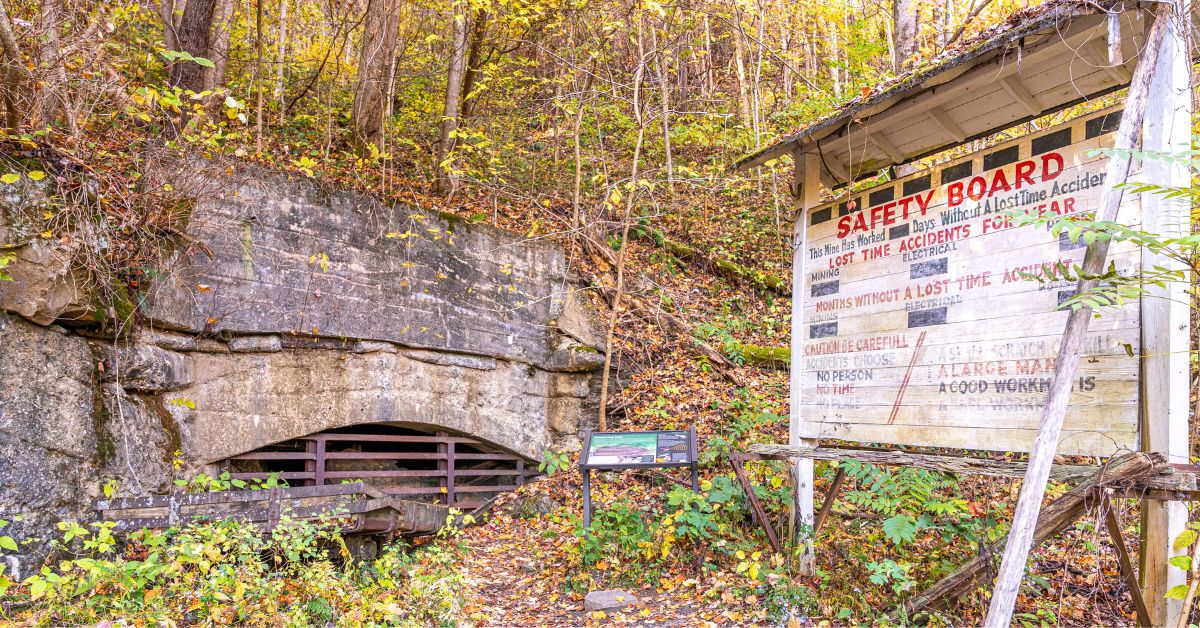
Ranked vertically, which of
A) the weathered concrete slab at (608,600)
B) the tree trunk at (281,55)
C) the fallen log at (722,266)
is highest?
the tree trunk at (281,55)

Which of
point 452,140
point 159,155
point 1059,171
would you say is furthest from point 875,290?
point 452,140

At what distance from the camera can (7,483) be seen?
17.3 ft

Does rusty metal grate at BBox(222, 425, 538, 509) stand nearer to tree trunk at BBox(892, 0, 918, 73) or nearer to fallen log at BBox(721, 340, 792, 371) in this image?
fallen log at BBox(721, 340, 792, 371)

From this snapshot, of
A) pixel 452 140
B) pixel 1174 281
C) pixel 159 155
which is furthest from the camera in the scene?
pixel 452 140

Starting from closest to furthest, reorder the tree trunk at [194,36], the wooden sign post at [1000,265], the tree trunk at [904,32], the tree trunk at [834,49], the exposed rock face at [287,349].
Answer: the wooden sign post at [1000,265] < the exposed rock face at [287,349] < the tree trunk at [904,32] < the tree trunk at [194,36] < the tree trunk at [834,49]

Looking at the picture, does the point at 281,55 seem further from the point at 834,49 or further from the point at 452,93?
the point at 834,49

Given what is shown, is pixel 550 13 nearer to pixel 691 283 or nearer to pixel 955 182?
pixel 691 283

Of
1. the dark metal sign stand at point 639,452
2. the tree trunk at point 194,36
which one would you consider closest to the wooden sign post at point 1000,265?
the dark metal sign stand at point 639,452

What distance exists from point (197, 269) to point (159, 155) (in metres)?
1.08

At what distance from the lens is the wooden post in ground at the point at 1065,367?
10.7 feet

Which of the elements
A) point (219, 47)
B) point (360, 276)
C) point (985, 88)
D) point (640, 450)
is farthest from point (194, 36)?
point (985, 88)

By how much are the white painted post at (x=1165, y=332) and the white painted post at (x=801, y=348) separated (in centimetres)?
213

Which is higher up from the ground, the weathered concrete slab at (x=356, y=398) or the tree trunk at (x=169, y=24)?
the tree trunk at (x=169, y=24)

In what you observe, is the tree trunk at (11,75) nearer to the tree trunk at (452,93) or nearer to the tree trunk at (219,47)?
the tree trunk at (219,47)
